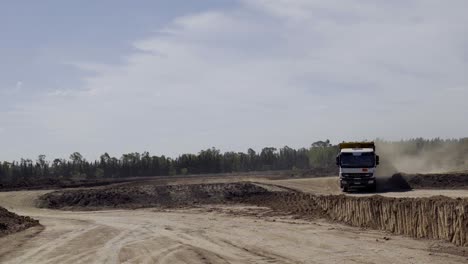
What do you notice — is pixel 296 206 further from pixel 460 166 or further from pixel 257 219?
pixel 460 166

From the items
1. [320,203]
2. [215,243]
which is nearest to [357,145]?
[320,203]

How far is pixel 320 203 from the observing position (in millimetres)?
33469

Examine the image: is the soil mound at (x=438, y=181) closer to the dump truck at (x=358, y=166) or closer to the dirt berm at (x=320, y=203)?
the dump truck at (x=358, y=166)

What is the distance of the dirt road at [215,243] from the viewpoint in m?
17.4

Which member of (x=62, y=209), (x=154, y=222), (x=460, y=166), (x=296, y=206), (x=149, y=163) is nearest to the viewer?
(x=154, y=222)

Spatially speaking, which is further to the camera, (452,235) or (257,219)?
(257,219)

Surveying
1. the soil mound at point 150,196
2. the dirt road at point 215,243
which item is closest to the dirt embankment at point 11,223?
the dirt road at point 215,243

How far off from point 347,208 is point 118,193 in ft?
83.4

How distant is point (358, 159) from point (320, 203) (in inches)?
411

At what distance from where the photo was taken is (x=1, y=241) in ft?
75.0

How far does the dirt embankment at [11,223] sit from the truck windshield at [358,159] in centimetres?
2227

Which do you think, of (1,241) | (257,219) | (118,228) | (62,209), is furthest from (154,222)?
(62,209)

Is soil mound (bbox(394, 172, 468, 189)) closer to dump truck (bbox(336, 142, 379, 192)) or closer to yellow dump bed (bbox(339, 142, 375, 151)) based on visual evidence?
yellow dump bed (bbox(339, 142, 375, 151))

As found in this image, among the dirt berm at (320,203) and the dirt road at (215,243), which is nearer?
the dirt road at (215,243)
